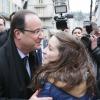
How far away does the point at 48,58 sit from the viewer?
2365mm

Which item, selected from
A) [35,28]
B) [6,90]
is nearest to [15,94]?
[6,90]

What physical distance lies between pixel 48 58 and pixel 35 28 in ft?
2.19

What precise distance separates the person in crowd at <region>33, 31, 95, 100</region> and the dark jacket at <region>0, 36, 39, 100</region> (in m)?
0.44

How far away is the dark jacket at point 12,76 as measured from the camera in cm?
281

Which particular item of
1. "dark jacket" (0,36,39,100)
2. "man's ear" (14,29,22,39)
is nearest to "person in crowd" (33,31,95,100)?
"dark jacket" (0,36,39,100)

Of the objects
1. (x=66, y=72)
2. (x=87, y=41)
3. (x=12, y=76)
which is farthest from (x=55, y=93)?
(x=87, y=41)

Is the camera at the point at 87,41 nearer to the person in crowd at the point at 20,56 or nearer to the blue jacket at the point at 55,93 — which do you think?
the person in crowd at the point at 20,56

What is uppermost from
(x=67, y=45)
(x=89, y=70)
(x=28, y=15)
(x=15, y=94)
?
(x=28, y=15)

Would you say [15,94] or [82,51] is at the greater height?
[82,51]

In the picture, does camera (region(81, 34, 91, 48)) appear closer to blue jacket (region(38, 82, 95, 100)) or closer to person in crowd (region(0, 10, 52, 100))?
person in crowd (region(0, 10, 52, 100))

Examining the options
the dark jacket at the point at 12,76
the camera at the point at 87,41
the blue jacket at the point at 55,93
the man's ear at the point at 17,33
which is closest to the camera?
the blue jacket at the point at 55,93

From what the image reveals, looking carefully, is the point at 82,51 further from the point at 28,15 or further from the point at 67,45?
the point at 28,15

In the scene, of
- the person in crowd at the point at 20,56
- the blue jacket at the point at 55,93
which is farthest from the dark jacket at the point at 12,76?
the blue jacket at the point at 55,93

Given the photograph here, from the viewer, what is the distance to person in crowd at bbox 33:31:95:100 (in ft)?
7.42
